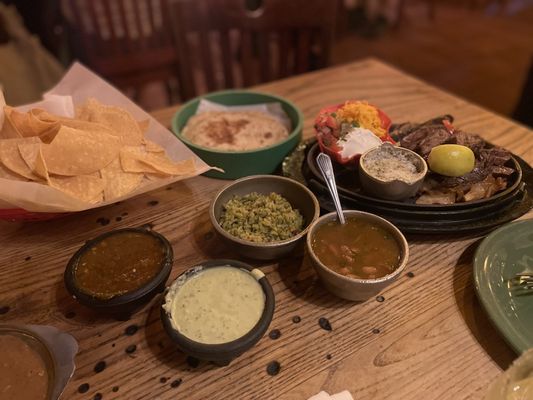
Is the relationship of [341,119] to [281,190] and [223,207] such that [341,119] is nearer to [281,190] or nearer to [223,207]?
[281,190]

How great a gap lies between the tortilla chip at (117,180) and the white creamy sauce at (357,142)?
711 millimetres

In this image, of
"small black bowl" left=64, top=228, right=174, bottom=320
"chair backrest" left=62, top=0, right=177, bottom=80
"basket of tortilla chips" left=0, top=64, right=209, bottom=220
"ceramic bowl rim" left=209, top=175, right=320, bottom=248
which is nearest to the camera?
"small black bowl" left=64, top=228, right=174, bottom=320

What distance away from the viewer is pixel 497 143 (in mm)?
1832

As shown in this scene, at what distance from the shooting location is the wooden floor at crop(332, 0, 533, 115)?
4922 millimetres

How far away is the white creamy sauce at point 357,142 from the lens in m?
1.46

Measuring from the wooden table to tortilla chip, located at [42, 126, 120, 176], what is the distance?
20 centimetres

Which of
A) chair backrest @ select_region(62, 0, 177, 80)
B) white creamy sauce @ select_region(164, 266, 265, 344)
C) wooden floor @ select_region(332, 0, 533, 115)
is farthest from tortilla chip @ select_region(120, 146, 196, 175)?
wooden floor @ select_region(332, 0, 533, 115)

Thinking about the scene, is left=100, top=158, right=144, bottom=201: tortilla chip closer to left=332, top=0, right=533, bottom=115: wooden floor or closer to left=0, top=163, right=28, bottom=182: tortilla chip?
left=0, top=163, right=28, bottom=182: tortilla chip

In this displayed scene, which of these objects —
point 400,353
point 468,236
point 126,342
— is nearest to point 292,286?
point 400,353

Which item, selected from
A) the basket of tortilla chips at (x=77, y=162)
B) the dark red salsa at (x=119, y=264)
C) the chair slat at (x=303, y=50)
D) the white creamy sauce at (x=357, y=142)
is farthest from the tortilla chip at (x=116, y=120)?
the chair slat at (x=303, y=50)

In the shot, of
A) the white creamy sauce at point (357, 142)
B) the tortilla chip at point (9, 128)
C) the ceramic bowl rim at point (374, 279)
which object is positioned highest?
the tortilla chip at point (9, 128)

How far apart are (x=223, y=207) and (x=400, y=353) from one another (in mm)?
684

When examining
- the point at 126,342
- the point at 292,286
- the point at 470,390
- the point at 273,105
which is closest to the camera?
the point at 470,390

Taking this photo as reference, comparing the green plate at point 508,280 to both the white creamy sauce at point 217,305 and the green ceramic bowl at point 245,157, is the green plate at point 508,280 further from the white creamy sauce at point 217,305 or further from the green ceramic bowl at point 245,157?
the green ceramic bowl at point 245,157
